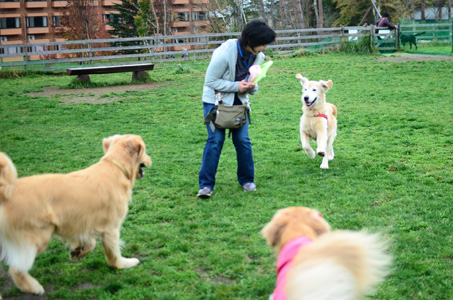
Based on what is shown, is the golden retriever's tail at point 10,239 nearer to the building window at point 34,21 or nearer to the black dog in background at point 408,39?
the black dog in background at point 408,39

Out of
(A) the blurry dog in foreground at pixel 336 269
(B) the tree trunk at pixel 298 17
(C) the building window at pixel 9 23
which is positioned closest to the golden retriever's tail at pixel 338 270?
(A) the blurry dog in foreground at pixel 336 269

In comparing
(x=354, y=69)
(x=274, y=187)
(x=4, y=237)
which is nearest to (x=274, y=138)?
(x=274, y=187)

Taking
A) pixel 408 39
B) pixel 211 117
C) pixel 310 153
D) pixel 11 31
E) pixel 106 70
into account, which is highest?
pixel 11 31

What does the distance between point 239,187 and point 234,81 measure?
1372 millimetres

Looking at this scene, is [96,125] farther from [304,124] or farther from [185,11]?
[185,11]

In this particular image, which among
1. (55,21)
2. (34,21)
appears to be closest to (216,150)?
(55,21)

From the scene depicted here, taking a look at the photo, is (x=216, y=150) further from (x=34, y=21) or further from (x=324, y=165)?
(x=34, y=21)

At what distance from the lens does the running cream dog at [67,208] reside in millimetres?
3121

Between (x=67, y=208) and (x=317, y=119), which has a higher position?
(x=317, y=119)

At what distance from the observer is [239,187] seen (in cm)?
584

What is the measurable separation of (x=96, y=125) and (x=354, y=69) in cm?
1058

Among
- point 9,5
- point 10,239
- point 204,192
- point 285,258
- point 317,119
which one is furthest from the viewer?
point 9,5

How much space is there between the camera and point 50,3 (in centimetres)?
4988

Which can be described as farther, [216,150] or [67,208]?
[216,150]
